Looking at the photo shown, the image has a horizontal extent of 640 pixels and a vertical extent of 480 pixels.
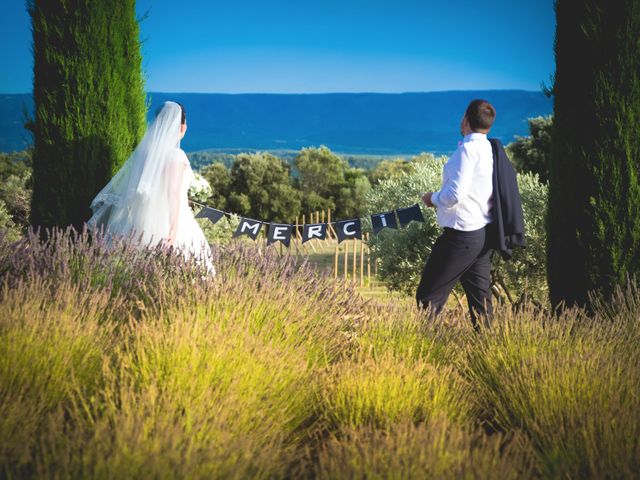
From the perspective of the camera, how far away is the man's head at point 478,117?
4305 mm

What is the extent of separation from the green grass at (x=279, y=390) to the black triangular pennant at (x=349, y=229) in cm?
537

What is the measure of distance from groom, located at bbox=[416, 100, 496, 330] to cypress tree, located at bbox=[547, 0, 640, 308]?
1.29 m

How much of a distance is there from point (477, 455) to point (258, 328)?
1.61 meters

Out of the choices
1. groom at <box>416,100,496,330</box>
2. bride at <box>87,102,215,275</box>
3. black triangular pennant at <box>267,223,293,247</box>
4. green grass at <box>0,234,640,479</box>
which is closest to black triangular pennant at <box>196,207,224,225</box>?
black triangular pennant at <box>267,223,293,247</box>

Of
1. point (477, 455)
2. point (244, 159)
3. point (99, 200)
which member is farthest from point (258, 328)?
point (244, 159)

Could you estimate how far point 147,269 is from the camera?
12.5 ft

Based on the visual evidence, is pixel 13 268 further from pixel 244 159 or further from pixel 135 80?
pixel 244 159

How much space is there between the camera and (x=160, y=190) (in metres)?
5.29

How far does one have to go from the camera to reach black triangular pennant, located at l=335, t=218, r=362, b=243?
9430 millimetres

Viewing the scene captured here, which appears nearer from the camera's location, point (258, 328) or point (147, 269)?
point (258, 328)

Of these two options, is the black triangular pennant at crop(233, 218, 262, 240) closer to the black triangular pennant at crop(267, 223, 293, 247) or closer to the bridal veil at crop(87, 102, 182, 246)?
the black triangular pennant at crop(267, 223, 293, 247)

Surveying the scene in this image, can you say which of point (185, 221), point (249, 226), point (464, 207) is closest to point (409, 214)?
point (249, 226)

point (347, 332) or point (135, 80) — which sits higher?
point (135, 80)

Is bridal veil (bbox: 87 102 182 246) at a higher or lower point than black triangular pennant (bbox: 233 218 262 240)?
→ higher
